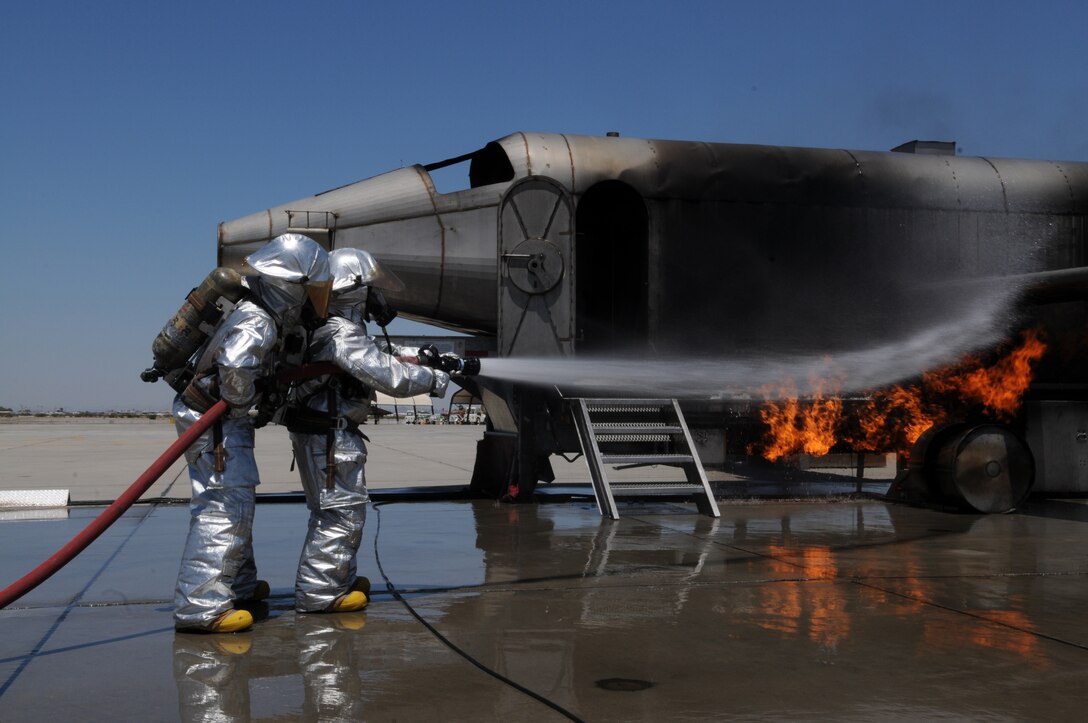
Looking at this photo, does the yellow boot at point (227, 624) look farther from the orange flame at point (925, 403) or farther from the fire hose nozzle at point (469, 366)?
→ the orange flame at point (925, 403)

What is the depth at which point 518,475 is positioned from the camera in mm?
10875

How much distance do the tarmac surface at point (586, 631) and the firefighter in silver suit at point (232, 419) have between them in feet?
0.89

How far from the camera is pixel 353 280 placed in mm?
5840

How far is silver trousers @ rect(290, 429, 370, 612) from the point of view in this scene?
544 centimetres

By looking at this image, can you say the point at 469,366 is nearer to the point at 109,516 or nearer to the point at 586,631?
the point at 586,631

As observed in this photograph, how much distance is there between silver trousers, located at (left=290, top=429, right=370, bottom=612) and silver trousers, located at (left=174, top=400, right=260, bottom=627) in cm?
33

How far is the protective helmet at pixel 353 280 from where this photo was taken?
19.1 feet

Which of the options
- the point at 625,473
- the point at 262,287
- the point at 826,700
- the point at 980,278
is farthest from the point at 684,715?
the point at 625,473

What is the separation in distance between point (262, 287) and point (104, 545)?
3727mm

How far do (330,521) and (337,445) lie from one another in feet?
1.38

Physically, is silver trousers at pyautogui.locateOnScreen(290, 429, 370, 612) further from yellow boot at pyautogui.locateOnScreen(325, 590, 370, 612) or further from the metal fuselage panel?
the metal fuselage panel

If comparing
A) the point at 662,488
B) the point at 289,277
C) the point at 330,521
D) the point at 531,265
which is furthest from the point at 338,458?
the point at 531,265

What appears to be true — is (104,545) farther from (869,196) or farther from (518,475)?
(869,196)

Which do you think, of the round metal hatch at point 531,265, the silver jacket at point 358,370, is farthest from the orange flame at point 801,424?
the silver jacket at point 358,370
